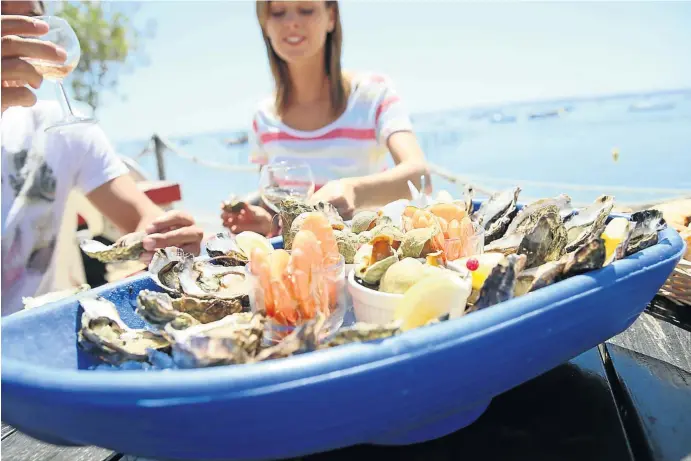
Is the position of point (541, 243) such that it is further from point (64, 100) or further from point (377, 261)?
point (64, 100)

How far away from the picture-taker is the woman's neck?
1.79 metres

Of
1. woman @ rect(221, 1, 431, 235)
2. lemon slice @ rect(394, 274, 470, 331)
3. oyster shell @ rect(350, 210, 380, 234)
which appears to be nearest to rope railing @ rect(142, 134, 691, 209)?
woman @ rect(221, 1, 431, 235)

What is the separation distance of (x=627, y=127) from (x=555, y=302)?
58.1 ft

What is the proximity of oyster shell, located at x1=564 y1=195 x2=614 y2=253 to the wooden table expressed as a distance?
15 cm

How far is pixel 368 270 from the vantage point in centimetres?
54

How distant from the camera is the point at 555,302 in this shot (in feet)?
1.45

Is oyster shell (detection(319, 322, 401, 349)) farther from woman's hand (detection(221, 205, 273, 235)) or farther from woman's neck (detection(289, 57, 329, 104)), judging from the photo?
woman's neck (detection(289, 57, 329, 104))

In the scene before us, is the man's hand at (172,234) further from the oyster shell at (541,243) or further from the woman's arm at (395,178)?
the oyster shell at (541,243)

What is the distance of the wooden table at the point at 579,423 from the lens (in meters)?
0.48

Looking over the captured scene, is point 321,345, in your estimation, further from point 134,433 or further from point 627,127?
point 627,127

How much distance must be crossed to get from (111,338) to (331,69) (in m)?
1.46

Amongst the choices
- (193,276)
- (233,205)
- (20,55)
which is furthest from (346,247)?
(20,55)

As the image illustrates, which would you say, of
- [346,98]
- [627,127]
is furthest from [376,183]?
[627,127]

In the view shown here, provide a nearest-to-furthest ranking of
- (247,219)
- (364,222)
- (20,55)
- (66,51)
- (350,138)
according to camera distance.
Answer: (364,222) → (20,55) → (66,51) → (247,219) → (350,138)
